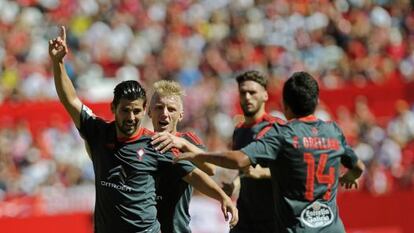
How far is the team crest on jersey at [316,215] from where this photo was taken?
7.71 metres

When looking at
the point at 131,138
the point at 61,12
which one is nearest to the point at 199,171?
the point at 131,138

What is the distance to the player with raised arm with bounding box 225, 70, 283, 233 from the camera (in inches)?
390

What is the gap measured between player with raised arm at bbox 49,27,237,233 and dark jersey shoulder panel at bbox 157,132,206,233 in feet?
1.22

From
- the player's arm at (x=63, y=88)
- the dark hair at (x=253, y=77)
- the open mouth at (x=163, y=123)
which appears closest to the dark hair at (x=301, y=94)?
the open mouth at (x=163, y=123)

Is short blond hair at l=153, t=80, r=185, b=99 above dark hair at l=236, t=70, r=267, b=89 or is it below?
below

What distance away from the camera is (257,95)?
1030 cm

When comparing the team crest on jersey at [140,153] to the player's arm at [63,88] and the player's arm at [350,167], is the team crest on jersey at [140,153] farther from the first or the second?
the player's arm at [350,167]

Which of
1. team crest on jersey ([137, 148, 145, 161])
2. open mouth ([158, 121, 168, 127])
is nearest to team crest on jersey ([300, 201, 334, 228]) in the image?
team crest on jersey ([137, 148, 145, 161])

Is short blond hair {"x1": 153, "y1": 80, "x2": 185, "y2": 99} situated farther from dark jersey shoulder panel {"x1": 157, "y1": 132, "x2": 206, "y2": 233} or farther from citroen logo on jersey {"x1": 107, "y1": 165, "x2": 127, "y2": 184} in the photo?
citroen logo on jersey {"x1": 107, "y1": 165, "x2": 127, "y2": 184}

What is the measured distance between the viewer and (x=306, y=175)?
767 centimetres

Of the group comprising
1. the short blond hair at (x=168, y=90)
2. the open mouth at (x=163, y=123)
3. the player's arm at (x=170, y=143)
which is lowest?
the player's arm at (x=170, y=143)

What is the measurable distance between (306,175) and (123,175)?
4.82ft

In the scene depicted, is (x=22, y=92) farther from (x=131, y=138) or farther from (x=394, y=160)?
(x=131, y=138)

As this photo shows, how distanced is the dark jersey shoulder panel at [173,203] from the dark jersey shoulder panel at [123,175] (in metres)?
0.41
